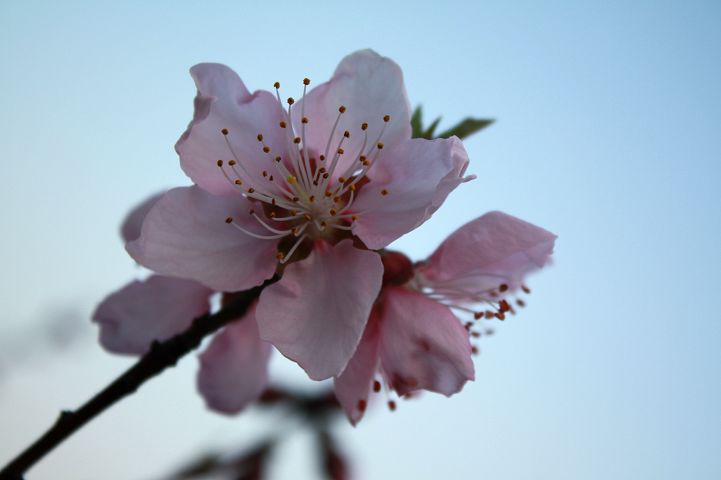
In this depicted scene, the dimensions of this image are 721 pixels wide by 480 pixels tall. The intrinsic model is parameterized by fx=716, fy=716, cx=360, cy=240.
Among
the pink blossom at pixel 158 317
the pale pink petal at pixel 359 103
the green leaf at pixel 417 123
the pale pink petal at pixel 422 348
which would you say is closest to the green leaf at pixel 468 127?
the green leaf at pixel 417 123

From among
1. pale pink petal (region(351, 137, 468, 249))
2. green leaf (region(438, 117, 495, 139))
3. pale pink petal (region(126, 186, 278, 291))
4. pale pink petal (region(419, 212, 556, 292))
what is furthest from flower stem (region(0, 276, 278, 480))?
green leaf (region(438, 117, 495, 139))

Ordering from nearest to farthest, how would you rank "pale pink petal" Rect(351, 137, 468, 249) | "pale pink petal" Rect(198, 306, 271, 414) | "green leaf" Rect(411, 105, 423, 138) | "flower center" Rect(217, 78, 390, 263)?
1. "pale pink petal" Rect(351, 137, 468, 249)
2. "flower center" Rect(217, 78, 390, 263)
3. "green leaf" Rect(411, 105, 423, 138)
4. "pale pink petal" Rect(198, 306, 271, 414)

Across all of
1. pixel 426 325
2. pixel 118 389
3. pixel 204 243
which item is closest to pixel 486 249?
pixel 426 325

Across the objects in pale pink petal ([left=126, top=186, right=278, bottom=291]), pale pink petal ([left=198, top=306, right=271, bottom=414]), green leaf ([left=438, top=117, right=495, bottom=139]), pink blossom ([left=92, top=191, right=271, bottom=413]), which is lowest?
pale pink petal ([left=198, top=306, right=271, bottom=414])

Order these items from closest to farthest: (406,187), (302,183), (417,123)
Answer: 1. (406,187)
2. (302,183)
3. (417,123)

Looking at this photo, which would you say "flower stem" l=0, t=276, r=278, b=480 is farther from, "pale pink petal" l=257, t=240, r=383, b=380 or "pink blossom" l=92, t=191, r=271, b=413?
"pink blossom" l=92, t=191, r=271, b=413

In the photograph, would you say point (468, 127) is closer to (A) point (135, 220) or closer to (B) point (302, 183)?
(B) point (302, 183)

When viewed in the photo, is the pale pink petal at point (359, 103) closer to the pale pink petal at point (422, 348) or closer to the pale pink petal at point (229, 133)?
the pale pink petal at point (229, 133)
